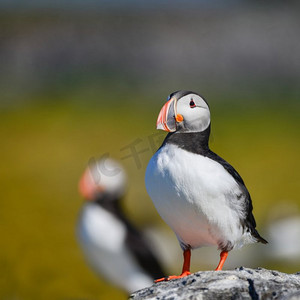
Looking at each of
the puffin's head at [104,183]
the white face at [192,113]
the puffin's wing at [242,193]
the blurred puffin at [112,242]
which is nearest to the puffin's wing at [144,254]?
the blurred puffin at [112,242]

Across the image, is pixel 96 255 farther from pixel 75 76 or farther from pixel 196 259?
pixel 75 76

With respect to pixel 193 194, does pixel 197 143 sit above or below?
above

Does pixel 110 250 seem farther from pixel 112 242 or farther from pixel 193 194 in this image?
pixel 193 194

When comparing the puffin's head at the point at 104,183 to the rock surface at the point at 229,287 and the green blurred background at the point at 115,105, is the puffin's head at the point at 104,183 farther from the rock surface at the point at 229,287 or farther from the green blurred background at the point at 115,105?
the rock surface at the point at 229,287

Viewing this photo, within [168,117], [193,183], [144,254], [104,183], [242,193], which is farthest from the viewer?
[104,183]

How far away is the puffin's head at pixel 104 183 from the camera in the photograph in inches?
313

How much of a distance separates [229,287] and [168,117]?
111 centimetres

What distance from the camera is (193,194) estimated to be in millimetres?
3955

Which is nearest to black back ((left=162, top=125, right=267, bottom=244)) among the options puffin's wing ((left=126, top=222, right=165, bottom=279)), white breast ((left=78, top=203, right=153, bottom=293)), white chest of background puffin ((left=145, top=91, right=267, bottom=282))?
white chest of background puffin ((left=145, top=91, right=267, bottom=282))

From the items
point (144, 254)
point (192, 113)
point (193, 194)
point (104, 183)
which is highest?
point (192, 113)

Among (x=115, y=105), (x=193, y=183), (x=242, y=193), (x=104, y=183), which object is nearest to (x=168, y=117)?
(x=193, y=183)

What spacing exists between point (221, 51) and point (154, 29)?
3.36 metres

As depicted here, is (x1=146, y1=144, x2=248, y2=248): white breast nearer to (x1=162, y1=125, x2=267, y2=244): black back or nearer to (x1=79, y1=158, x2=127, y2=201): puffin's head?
(x1=162, y1=125, x2=267, y2=244): black back

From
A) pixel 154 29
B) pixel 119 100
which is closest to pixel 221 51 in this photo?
pixel 154 29
